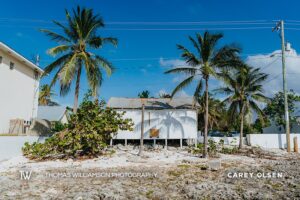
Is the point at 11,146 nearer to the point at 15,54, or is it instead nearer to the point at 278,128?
the point at 15,54

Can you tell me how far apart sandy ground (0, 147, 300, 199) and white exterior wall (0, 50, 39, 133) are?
484cm

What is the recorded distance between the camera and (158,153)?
1662 centimetres

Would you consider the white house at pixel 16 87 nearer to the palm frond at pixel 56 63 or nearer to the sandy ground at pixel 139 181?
the palm frond at pixel 56 63

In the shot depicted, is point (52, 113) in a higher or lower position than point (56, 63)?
lower

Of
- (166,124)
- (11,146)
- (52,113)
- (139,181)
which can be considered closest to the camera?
(139,181)

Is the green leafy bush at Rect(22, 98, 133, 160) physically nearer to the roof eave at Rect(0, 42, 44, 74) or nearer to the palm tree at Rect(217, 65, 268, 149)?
the roof eave at Rect(0, 42, 44, 74)

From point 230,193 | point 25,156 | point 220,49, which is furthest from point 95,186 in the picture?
point 220,49

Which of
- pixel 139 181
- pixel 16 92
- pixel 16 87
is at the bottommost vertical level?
pixel 139 181

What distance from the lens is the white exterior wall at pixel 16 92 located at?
626 inches

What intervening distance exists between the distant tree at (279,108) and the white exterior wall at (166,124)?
16149mm

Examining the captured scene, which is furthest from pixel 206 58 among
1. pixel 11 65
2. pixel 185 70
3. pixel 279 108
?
pixel 279 108

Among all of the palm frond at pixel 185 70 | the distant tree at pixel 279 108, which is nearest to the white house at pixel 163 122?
the palm frond at pixel 185 70

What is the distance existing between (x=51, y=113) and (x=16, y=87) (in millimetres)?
9416

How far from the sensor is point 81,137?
13906 millimetres
